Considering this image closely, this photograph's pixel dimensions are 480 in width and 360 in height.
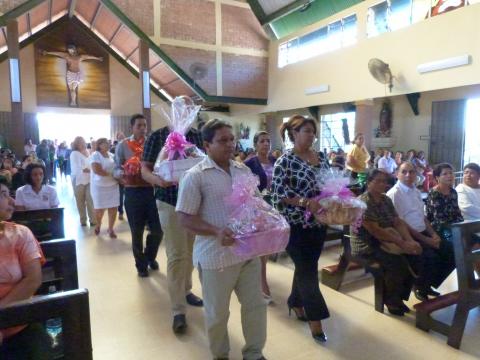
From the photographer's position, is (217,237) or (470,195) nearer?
(217,237)

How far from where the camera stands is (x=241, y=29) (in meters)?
11.6

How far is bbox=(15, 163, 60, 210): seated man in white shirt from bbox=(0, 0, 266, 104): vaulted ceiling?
7.17 meters

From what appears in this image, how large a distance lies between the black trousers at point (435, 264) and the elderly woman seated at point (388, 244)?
157 mm

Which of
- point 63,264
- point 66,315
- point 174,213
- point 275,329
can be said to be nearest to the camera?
point 66,315

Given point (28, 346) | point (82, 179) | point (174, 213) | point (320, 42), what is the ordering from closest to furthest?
point (28, 346) < point (174, 213) < point (82, 179) < point (320, 42)

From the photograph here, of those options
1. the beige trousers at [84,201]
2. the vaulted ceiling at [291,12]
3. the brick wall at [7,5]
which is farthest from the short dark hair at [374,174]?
the brick wall at [7,5]

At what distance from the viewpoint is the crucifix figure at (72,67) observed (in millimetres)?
13758

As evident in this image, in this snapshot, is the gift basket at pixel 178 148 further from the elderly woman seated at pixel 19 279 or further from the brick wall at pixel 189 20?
the brick wall at pixel 189 20

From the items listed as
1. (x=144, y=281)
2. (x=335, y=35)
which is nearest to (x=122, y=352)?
(x=144, y=281)

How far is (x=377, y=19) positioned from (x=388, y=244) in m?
8.00

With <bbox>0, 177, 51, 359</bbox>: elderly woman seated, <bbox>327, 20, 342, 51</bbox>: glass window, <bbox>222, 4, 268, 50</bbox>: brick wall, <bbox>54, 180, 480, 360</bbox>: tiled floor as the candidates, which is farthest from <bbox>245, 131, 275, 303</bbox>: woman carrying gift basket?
<bbox>222, 4, 268, 50</bbox>: brick wall

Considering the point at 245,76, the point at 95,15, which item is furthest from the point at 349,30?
the point at 95,15

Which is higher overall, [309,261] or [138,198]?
Result: [138,198]

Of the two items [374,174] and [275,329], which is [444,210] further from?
[275,329]
